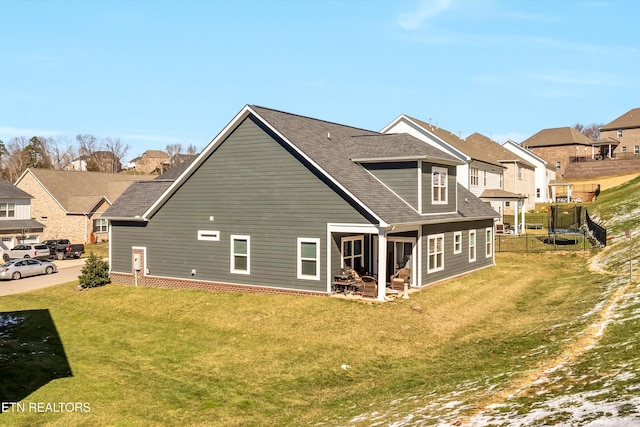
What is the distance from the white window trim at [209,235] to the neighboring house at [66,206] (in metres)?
35.6

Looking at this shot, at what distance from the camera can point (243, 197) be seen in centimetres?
2636

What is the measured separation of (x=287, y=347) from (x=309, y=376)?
2773mm

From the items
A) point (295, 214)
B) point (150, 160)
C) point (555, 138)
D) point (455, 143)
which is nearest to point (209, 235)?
point (295, 214)

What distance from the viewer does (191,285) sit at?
28.0 meters

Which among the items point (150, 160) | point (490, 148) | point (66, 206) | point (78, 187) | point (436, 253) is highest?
point (150, 160)

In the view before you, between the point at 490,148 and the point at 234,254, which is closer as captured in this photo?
the point at 234,254

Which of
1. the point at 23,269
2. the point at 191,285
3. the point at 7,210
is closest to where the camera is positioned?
the point at 191,285

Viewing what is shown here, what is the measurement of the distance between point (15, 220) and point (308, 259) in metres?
42.5

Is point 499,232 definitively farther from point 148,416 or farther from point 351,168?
point 148,416

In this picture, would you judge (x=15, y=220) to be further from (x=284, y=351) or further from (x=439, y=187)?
(x=284, y=351)

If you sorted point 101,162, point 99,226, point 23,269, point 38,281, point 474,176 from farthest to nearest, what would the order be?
point 101,162
point 99,226
point 474,176
point 23,269
point 38,281

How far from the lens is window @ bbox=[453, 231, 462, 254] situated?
29688 mm

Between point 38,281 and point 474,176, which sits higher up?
point 474,176

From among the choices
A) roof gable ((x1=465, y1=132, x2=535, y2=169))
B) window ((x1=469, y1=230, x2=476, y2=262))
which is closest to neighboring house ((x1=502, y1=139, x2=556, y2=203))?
roof gable ((x1=465, y1=132, x2=535, y2=169))
